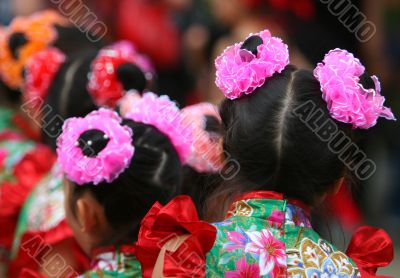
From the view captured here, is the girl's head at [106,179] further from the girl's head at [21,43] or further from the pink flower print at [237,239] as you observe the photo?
the girl's head at [21,43]

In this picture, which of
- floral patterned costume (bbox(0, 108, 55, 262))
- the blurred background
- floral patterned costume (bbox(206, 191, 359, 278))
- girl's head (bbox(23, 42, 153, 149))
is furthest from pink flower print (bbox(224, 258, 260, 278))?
the blurred background

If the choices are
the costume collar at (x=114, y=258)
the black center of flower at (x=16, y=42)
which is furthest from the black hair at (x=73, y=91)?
the costume collar at (x=114, y=258)

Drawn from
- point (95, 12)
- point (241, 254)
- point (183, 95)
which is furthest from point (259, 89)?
point (95, 12)

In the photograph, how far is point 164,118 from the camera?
99.7 inches

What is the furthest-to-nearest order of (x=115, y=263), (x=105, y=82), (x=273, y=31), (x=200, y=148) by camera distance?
(x=273, y=31)
(x=105, y=82)
(x=200, y=148)
(x=115, y=263)

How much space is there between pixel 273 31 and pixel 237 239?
7.33ft

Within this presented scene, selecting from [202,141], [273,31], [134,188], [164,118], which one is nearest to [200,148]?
[202,141]

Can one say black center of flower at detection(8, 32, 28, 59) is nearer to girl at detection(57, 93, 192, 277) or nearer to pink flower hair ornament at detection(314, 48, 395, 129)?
girl at detection(57, 93, 192, 277)

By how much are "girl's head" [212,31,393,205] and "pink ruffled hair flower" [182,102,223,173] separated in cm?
65

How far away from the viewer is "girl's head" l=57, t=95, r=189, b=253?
2346 millimetres

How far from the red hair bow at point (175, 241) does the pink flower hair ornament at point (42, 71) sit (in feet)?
5.19

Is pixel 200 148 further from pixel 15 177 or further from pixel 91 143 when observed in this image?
pixel 15 177

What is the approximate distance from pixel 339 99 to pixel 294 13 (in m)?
2.37

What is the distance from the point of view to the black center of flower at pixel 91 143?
7.77 feet
